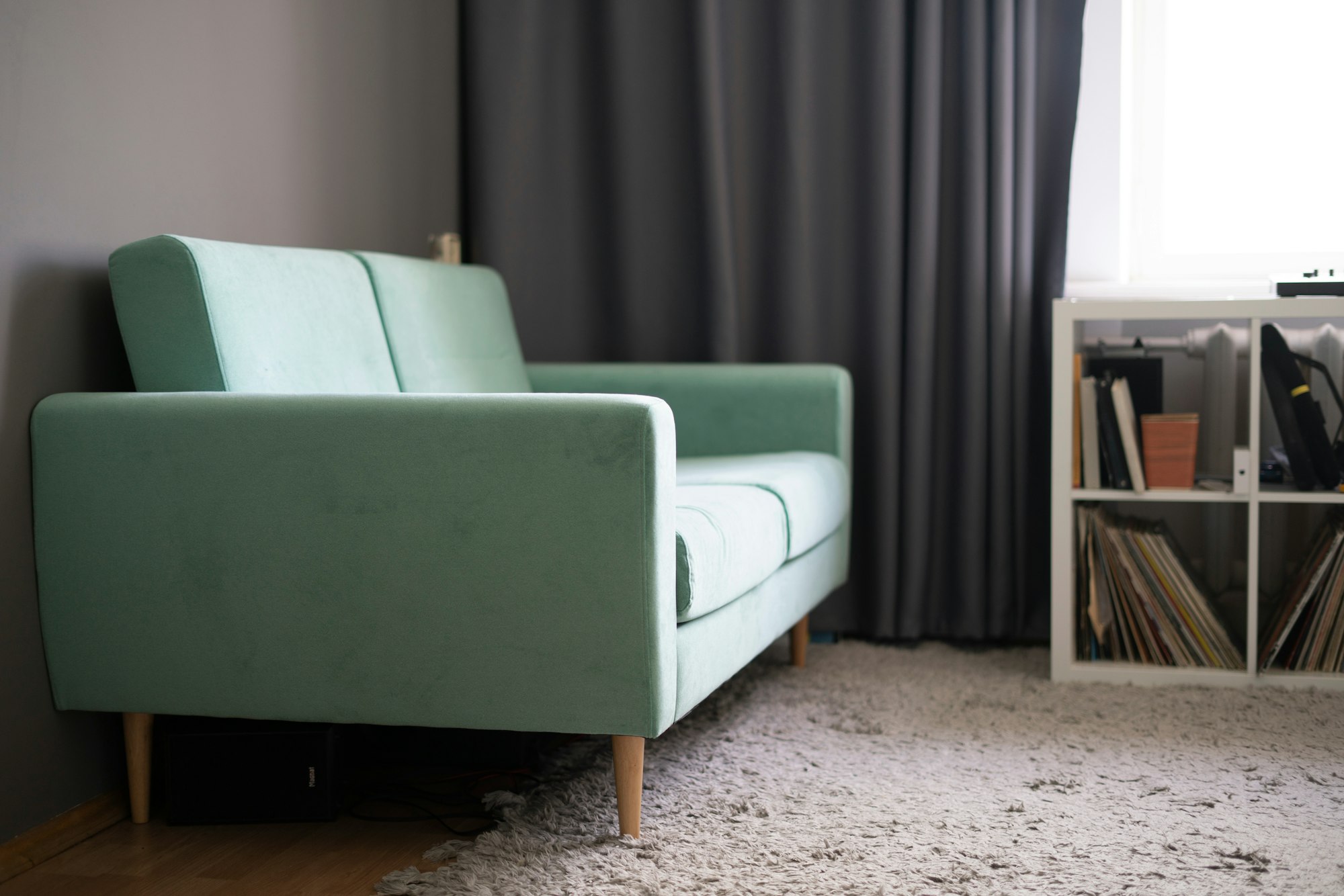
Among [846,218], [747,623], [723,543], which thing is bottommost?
[747,623]

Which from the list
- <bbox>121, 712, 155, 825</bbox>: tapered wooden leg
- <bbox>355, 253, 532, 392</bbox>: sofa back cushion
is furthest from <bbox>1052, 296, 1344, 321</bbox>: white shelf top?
<bbox>121, 712, 155, 825</bbox>: tapered wooden leg

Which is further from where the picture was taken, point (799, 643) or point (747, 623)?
point (799, 643)

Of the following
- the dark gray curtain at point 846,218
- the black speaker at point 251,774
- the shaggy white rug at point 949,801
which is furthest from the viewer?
the dark gray curtain at point 846,218

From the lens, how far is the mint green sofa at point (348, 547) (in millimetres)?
1513

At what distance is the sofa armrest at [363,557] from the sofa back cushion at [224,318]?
9 cm

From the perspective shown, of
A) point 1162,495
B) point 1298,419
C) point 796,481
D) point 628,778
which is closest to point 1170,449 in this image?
point 1162,495

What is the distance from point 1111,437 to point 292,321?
155 centimetres

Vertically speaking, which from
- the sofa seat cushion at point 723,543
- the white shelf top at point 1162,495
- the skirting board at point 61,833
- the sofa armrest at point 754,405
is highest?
the sofa armrest at point 754,405

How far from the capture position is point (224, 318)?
5.56ft

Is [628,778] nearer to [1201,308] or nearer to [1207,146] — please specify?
[1201,308]

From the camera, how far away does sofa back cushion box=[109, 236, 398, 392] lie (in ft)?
5.47

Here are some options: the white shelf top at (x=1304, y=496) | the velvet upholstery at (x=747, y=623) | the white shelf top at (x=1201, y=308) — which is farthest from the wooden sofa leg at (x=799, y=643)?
the white shelf top at (x=1304, y=496)

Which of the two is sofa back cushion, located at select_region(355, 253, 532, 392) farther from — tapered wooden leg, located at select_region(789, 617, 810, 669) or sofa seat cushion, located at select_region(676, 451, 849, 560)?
tapered wooden leg, located at select_region(789, 617, 810, 669)

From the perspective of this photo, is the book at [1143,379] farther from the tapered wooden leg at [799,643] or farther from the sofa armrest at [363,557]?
the sofa armrest at [363,557]
